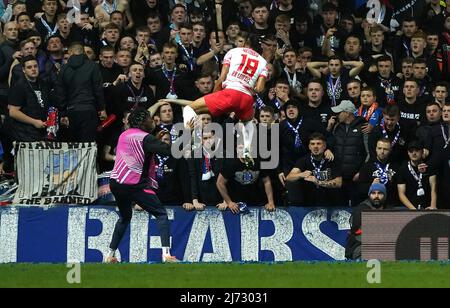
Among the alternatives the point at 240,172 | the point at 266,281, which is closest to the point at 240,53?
the point at 240,172

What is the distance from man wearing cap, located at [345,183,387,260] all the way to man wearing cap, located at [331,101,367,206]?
56.2 inches

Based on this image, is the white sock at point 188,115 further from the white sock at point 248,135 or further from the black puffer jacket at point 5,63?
the black puffer jacket at point 5,63

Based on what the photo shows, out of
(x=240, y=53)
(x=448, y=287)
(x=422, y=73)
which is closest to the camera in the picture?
(x=448, y=287)

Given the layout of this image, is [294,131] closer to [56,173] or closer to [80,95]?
[80,95]

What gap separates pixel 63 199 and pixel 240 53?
408 centimetres

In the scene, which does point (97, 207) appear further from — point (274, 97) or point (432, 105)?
point (432, 105)

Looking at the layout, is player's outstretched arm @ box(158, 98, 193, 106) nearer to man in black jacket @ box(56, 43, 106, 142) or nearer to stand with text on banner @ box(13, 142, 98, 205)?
man in black jacket @ box(56, 43, 106, 142)

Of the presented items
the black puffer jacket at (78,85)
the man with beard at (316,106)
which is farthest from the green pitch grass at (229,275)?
the man with beard at (316,106)

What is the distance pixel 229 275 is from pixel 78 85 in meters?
6.56

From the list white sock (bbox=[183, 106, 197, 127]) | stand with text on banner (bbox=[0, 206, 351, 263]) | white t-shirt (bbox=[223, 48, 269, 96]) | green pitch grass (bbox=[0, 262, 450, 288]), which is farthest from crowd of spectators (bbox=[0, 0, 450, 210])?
green pitch grass (bbox=[0, 262, 450, 288])

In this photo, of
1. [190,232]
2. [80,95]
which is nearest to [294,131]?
[190,232]

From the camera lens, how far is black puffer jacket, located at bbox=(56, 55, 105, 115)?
2225 cm

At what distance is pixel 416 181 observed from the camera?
21.8 m

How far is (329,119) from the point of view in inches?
894
